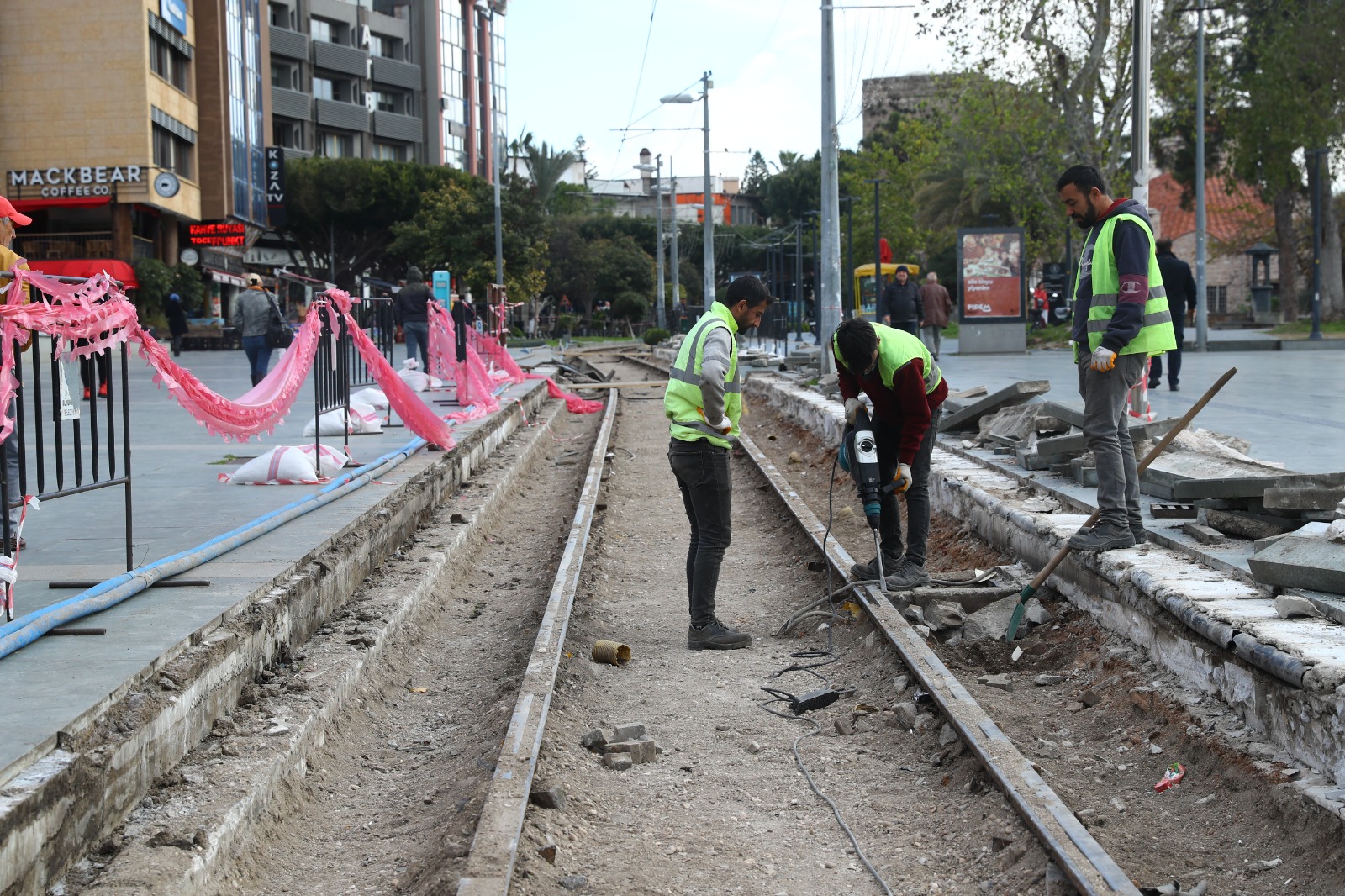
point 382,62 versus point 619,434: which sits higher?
point 382,62

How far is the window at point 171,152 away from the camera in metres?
43.1

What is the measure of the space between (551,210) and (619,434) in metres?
65.1

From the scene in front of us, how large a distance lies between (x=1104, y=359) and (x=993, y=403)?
6.26 m

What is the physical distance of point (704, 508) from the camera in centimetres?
685

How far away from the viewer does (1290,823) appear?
170 inches

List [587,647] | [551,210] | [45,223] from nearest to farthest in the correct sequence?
[587,647]
[45,223]
[551,210]

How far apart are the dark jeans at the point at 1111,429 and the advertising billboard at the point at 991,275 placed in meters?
21.2

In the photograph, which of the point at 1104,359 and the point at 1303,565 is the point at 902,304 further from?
the point at 1303,565

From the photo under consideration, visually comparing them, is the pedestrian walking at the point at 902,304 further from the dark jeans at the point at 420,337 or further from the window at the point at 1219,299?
the window at the point at 1219,299

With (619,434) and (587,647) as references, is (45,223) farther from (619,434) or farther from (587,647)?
(587,647)

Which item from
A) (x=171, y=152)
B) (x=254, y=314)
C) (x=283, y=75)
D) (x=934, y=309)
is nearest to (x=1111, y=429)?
(x=254, y=314)

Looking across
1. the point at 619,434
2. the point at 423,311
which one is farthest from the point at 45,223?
the point at 619,434

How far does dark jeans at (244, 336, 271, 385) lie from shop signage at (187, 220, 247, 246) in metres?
34.5

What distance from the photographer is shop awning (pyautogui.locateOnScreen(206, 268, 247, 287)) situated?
50.1 m
